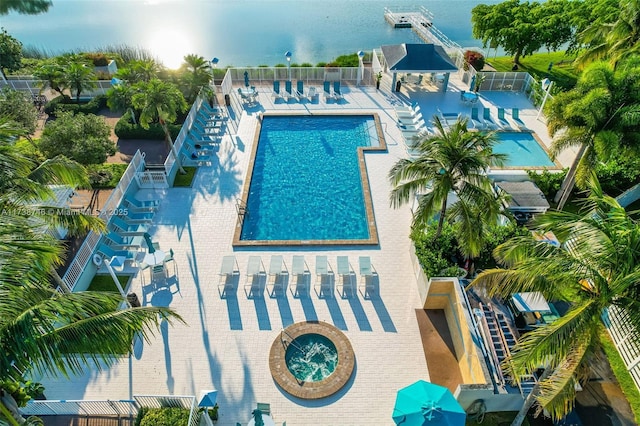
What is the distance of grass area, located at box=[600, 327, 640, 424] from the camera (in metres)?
10.3

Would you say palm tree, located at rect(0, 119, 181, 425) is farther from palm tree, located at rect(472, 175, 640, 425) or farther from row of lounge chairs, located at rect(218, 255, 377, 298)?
palm tree, located at rect(472, 175, 640, 425)

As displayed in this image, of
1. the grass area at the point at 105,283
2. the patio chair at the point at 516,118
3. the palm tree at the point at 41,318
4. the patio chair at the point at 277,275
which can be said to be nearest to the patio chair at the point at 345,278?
the patio chair at the point at 277,275

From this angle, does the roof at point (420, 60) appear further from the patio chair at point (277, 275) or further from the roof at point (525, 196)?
the patio chair at point (277, 275)

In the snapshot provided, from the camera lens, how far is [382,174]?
18953 millimetres

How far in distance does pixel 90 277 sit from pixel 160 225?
3330 millimetres

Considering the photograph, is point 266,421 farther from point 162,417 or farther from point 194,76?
point 194,76

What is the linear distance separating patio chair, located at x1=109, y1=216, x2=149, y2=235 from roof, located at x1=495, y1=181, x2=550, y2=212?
1549cm

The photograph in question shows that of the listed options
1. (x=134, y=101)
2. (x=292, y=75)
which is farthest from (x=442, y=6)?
(x=134, y=101)

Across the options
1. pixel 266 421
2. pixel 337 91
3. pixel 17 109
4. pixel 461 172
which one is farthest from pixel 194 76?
pixel 266 421

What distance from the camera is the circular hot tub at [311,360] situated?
10.9 m

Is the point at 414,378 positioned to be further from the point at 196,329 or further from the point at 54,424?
the point at 54,424

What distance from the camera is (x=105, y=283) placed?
1383cm

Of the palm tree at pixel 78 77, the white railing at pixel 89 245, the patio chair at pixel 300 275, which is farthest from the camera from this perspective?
the palm tree at pixel 78 77

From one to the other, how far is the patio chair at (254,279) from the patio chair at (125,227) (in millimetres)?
5055
